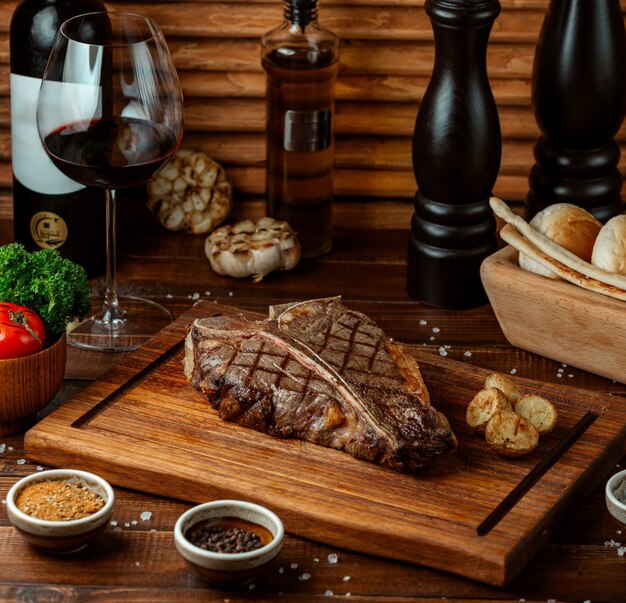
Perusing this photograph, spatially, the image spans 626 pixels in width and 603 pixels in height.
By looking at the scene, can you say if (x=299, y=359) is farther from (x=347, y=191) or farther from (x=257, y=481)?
(x=347, y=191)

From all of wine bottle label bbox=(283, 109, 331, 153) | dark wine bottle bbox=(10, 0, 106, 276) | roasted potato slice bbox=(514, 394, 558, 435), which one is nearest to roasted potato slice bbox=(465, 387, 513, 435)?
roasted potato slice bbox=(514, 394, 558, 435)

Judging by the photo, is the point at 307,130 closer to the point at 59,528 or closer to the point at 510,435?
the point at 510,435

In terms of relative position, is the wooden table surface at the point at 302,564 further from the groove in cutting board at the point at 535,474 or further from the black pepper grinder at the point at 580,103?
the black pepper grinder at the point at 580,103

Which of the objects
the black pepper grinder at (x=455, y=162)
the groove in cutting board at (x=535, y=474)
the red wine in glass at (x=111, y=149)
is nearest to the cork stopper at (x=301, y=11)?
the black pepper grinder at (x=455, y=162)

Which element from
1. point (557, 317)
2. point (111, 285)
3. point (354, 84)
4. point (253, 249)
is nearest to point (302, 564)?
point (557, 317)

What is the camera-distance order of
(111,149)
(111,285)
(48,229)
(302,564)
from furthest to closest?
(48,229)
(111,285)
(111,149)
(302,564)

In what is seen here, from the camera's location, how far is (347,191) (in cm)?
267

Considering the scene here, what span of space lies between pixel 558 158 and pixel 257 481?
1043 millimetres

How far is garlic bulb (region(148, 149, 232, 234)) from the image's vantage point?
2.53m

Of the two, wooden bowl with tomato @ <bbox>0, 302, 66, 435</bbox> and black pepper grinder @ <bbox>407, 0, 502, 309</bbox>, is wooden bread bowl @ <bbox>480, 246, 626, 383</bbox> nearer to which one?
black pepper grinder @ <bbox>407, 0, 502, 309</bbox>

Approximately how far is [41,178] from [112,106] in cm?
40

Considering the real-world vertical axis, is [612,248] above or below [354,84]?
below

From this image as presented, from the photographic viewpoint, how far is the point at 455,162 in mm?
2158

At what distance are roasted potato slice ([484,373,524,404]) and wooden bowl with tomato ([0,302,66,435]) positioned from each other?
67 cm
